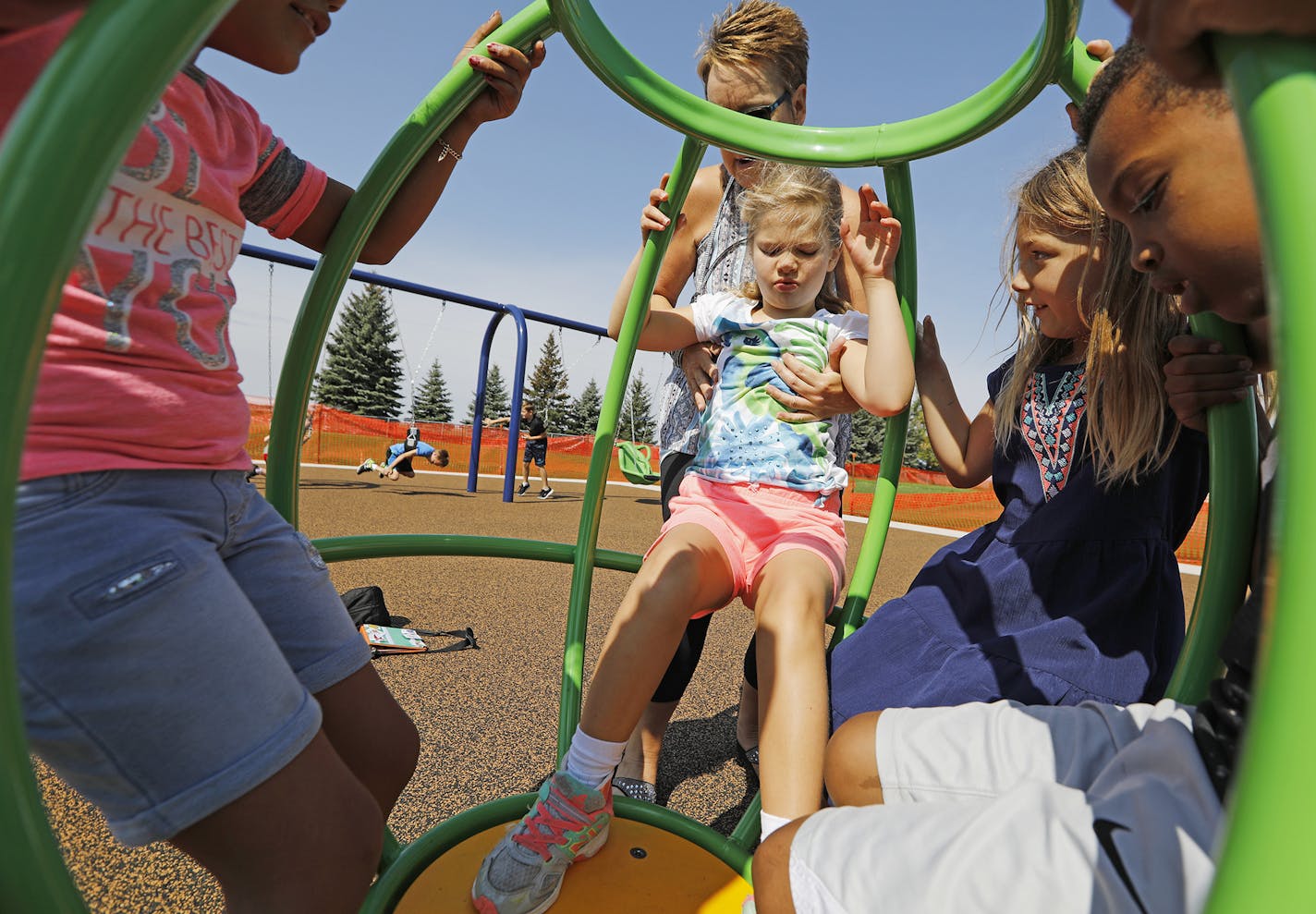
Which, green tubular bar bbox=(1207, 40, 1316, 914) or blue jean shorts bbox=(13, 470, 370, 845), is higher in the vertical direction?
green tubular bar bbox=(1207, 40, 1316, 914)

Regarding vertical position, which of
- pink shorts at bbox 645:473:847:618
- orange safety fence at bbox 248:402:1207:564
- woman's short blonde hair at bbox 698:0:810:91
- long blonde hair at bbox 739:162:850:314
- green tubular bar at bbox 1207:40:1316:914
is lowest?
orange safety fence at bbox 248:402:1207:564

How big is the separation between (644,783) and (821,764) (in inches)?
25.7

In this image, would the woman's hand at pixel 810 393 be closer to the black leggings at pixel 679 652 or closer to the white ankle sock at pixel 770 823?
the black leggings at pixel 679 652

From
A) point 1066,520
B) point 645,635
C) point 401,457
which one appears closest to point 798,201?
point 1066,520

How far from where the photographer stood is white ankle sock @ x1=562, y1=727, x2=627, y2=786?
105 centimetres

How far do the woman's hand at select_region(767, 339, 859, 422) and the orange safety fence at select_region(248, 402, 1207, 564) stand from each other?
25.8ft

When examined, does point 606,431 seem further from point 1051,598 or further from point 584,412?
point 584,412

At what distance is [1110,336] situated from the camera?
1.01 meters

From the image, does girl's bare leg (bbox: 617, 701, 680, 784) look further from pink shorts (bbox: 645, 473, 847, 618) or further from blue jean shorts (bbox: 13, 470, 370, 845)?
blue jean shorts (bbox: 13, 470, 370, 845)

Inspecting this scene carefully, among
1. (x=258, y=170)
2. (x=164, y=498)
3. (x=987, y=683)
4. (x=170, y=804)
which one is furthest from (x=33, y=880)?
(x=987, y=683)

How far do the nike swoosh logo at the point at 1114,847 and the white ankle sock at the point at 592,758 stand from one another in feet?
2.08

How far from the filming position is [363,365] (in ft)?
86.2

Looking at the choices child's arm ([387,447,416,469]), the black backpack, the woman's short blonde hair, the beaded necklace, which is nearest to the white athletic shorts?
the beaded necklace

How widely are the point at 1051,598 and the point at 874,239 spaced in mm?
615
